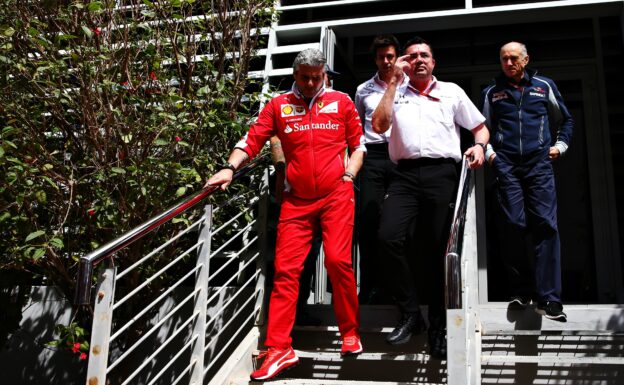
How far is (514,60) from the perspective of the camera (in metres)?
4.16

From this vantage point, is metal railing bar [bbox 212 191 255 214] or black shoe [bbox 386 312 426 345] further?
metal railing bar [bbox 212 191 255 214]

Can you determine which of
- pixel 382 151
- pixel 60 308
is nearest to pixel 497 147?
pixel 382 151

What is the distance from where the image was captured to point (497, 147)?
4.12 m

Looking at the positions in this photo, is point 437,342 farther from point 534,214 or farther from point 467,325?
point 534,214

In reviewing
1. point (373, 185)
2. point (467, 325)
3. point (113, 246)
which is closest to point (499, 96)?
point (373, 185)

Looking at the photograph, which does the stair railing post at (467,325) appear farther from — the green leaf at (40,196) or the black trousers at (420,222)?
the green leaf at (40,196)

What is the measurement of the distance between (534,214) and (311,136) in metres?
1.39

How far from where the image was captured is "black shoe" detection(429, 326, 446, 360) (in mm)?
3561

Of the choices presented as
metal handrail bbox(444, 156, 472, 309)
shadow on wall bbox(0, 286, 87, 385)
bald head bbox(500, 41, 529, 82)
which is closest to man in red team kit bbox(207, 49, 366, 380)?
metal handrail bbox(444, 156, 472, 309)

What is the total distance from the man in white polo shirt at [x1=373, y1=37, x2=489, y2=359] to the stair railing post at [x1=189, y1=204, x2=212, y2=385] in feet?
3.19

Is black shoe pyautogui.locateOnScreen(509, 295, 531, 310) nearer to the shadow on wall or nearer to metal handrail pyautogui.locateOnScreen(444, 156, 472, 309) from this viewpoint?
metal handrail pyautogui.locateOnScreen(444, 156, 472, 309)

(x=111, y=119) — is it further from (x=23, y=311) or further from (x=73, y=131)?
(x=23, y=311)

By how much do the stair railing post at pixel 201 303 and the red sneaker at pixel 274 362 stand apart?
29 centimetres

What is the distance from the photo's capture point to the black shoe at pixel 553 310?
373 centimetres
